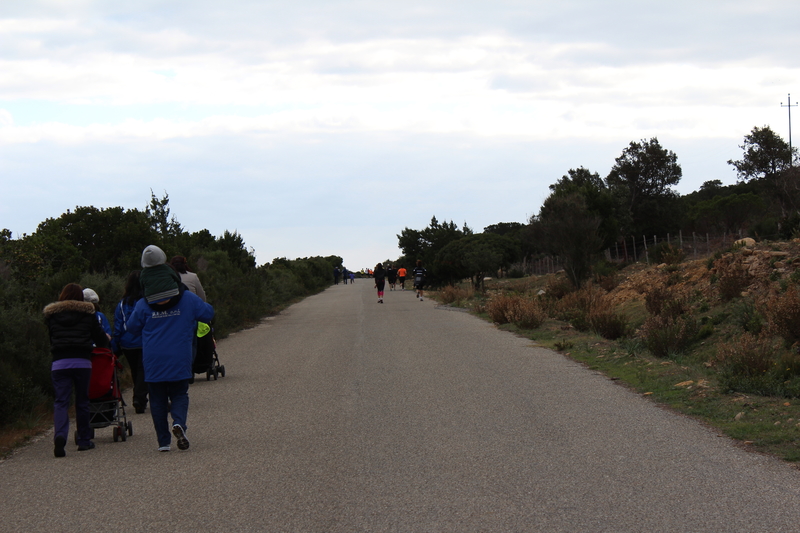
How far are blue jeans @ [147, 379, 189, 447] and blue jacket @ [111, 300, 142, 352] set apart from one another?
1527 millimetres

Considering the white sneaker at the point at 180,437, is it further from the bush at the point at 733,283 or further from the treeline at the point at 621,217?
the treeline at the point at 621,217

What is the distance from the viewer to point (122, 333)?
8.77 meters

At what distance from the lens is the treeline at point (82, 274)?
972 centimetres

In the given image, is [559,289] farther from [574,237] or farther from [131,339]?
[131,339]

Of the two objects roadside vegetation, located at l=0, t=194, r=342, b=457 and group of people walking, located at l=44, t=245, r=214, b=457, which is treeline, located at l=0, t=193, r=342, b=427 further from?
group of people walking, located at l=44, t=245, r=214, b=457

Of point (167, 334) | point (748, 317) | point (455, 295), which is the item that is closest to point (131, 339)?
point (167, 334)

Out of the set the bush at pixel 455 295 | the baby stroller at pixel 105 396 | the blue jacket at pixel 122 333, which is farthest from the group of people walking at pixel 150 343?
the bush at pixel 455 295

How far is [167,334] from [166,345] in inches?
4.1

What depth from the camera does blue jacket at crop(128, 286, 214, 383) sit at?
23.6 feet

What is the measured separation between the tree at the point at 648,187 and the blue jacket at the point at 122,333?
59.6m

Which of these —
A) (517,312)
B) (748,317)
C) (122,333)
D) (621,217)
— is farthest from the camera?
(621,217)

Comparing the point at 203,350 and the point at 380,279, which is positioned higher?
the point at 380,279

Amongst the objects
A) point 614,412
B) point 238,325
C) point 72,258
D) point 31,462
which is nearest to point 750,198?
point 238,325

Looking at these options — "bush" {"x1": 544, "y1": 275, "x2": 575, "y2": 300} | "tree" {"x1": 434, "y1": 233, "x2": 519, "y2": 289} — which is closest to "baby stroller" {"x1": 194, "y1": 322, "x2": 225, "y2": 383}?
"bush" {"x1": 544, "y1": 275, "x2": 575, "y2": 300}
